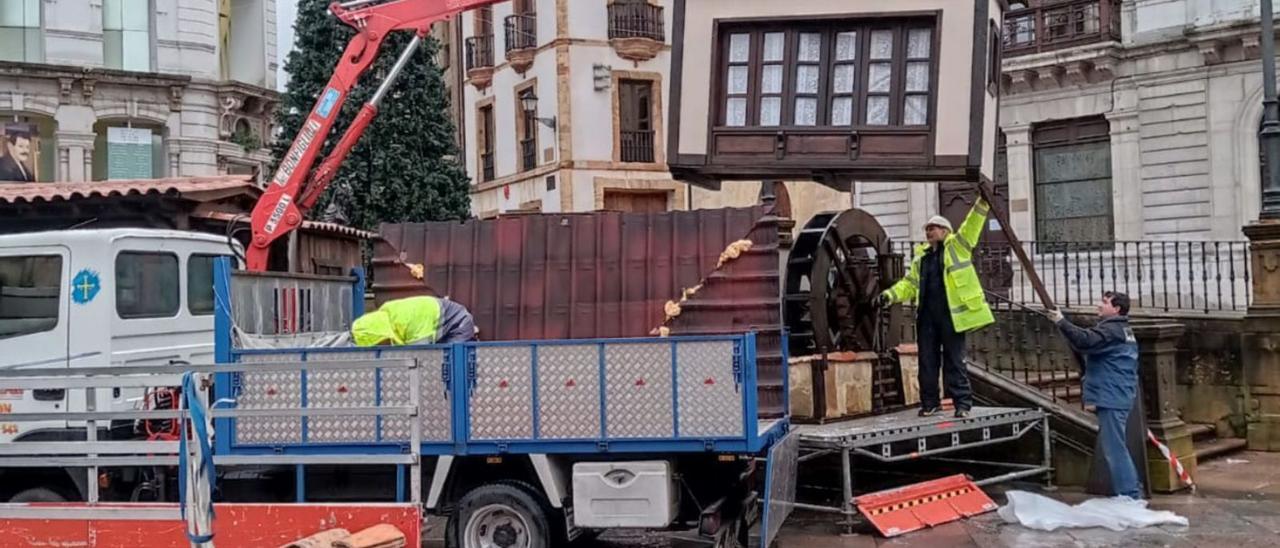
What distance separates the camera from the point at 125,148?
26.1m

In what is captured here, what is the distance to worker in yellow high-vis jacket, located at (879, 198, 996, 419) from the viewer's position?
1007cm

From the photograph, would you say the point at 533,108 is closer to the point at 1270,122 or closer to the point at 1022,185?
the point at 1022,185

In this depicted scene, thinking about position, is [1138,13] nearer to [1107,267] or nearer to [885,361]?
[1107,267]

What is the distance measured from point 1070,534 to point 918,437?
4.48 ft

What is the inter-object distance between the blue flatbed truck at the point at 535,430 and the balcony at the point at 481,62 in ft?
89.5

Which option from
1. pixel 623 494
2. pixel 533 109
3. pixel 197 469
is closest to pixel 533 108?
pixel 533 109

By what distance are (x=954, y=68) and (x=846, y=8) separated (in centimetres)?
114

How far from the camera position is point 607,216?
389 inches

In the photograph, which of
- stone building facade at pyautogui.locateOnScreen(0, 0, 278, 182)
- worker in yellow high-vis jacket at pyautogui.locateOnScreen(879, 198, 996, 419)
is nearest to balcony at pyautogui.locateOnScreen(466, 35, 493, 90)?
stone building facade at pyautogui.locateOnScreen(0, 0, 278, 182)

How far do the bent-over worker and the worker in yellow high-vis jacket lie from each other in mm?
4241

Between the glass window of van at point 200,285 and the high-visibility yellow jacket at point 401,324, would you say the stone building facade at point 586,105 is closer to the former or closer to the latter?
the glass window of van at point 200,285

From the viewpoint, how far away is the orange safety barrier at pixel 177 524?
6707 mm

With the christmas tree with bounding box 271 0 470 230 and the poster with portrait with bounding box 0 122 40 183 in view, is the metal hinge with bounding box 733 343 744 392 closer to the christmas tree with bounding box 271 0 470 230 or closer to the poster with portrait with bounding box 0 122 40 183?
the christmas tree with bounding box 271 0 470 230

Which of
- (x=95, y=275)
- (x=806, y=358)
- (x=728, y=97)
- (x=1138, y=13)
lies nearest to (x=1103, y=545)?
(x=806, y=358)
